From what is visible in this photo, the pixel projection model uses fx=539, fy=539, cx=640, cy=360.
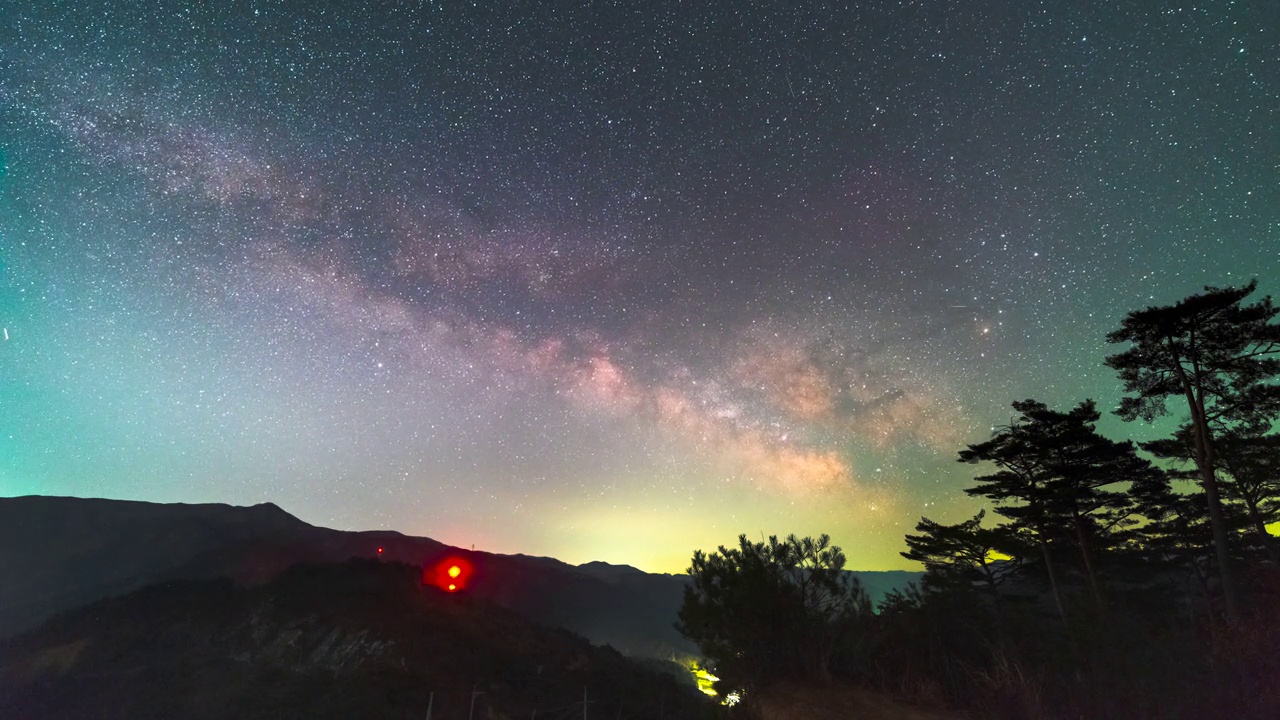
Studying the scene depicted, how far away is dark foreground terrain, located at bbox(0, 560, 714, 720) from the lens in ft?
101

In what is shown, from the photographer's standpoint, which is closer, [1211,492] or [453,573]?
[453,573]

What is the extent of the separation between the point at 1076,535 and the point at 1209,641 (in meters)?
13.4

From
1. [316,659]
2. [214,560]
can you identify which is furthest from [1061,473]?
[214,560]

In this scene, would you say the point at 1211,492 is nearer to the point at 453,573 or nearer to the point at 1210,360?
the point at 1210,360

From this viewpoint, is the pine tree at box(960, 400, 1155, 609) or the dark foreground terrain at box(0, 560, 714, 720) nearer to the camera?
the pine tree at box(960, 400, 1155, 609)

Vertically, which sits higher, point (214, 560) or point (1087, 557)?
point (1087, 557)

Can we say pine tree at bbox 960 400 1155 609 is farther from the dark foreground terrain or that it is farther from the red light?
the red light

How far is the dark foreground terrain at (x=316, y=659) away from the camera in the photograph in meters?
30.7

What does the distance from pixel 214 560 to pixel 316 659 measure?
41.3 metres

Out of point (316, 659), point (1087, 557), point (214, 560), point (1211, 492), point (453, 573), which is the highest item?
point (1211, 492)

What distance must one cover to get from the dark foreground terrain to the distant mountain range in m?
10.1

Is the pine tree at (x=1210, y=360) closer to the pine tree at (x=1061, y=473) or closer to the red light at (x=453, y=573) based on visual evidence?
the pine tree at (x=1061, y=473)

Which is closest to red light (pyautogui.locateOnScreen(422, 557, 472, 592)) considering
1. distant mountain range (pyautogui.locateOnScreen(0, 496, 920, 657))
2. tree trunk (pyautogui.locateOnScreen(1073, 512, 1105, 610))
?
tree trunk (pyautogui.locateOnScreen(1073, 512, 1105, 610))

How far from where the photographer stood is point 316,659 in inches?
1569
